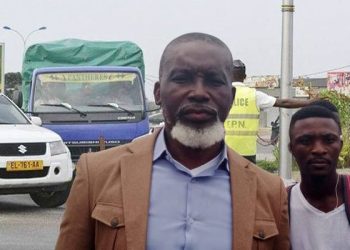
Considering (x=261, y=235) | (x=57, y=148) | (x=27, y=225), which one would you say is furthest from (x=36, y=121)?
(x=261, y=235)

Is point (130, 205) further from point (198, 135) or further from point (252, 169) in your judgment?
point (252, 169)

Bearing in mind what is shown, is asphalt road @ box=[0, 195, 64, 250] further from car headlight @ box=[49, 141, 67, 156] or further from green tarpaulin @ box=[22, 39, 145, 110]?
green tarpaulin @ box=[22, 39, 145, 110]

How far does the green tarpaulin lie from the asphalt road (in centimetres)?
368

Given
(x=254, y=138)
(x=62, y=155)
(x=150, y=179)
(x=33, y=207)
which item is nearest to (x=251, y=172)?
(x=150, y=179)

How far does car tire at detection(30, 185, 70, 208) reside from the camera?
1367cm

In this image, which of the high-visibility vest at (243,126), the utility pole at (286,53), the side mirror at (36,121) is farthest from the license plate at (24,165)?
the high-visibility vest at (243,126)

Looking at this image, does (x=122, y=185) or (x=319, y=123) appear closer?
(x=122, y=185)

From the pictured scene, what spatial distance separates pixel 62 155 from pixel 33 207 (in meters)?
1.46

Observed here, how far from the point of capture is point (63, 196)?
1370cm

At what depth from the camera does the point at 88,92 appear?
576 inches

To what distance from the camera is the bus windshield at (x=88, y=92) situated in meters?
14.5

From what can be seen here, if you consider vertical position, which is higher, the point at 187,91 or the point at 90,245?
the point at 187,91

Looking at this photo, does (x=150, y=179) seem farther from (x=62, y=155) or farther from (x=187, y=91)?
(x=62, y=155)

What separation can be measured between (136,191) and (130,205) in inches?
1.8
